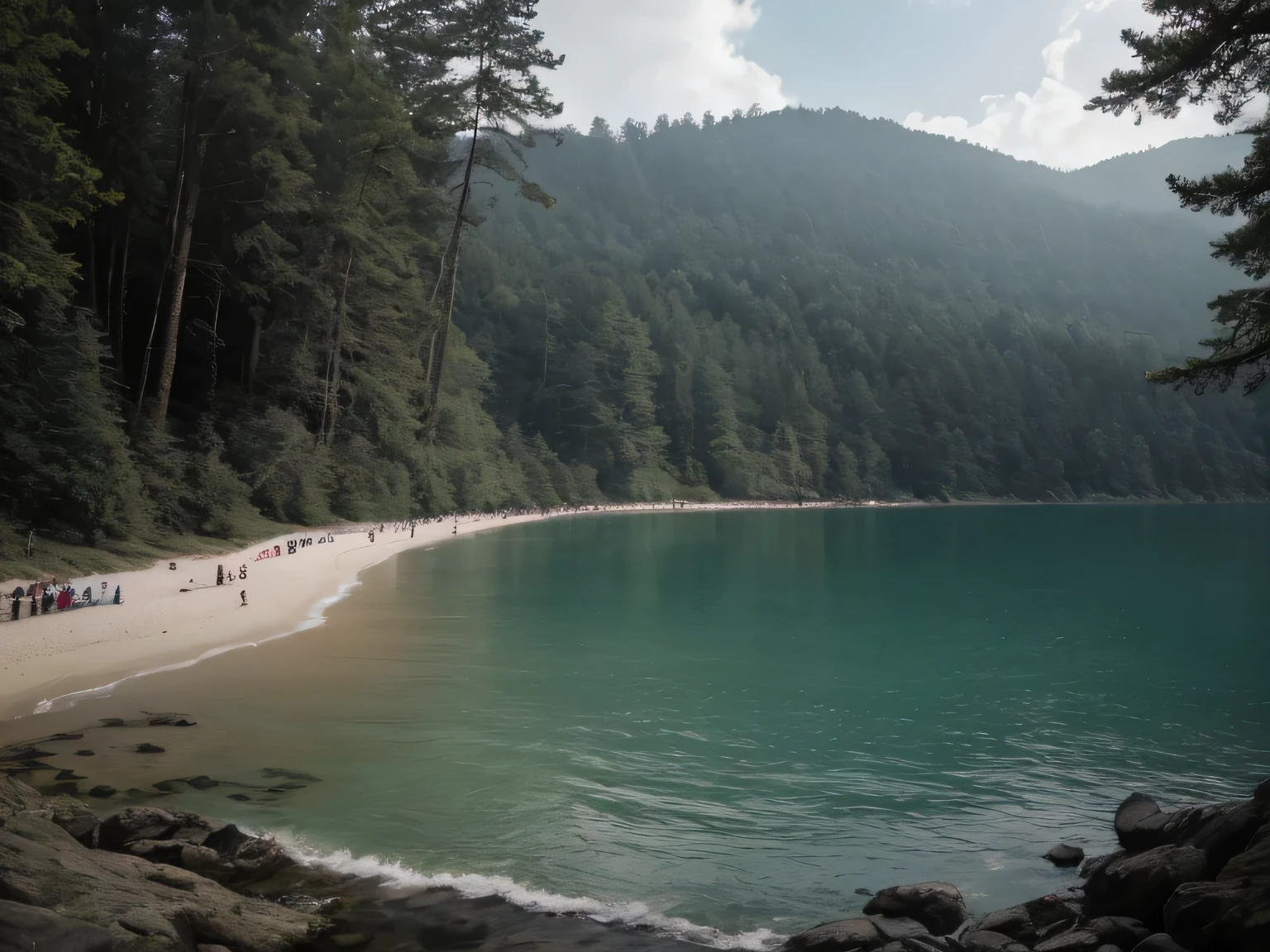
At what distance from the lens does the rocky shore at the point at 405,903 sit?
5414mm

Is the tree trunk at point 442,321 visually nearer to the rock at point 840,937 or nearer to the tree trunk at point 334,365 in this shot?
the tree trunk at point 334,365

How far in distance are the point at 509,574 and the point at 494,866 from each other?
75.5 feet

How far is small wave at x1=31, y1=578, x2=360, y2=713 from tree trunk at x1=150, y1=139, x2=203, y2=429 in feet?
31.6

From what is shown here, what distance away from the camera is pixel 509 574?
102 ft

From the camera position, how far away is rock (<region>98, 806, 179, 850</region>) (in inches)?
292

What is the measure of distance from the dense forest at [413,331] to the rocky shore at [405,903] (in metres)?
15.0

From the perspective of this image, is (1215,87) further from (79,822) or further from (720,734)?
(79,822)

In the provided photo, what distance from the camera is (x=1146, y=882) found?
6.63 m

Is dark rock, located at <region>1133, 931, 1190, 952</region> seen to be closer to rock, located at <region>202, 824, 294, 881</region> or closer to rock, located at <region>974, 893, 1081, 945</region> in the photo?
rock, located at <region>974, 893, 1081, 945</region>

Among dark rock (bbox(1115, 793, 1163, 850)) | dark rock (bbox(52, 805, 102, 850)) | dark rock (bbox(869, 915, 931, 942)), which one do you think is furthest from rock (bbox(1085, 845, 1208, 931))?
dark rock (bbox(52, 805, 102, 850))

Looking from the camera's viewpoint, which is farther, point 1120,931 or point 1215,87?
point 1215,87

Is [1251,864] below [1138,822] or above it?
above

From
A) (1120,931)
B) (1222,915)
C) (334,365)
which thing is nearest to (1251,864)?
(1222,915)

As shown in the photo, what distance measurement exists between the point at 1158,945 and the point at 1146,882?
43.7 inches
